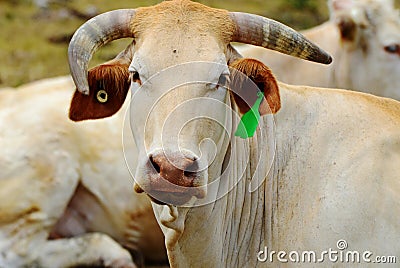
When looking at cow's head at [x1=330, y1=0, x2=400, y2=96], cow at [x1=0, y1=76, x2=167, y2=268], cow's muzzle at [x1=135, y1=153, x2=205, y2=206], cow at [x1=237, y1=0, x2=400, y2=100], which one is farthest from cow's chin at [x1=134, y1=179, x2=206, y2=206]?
cow's head at [x1=330, y1=0, x2=400, y2=96]

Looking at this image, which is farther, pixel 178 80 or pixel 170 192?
pixel 178 80

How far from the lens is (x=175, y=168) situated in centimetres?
354

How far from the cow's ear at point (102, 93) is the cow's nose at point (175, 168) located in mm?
675

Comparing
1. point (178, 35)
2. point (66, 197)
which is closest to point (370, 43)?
point (66, 197)

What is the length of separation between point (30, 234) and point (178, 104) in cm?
336

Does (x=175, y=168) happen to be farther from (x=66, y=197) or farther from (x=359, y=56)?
(x=359, y=56)

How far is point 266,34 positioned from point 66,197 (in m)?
3.17

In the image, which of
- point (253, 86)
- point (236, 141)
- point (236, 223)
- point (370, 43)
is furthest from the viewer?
point (370, 43)

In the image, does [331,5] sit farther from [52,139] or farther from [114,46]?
[114,46]

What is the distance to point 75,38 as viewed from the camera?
13.4 ft

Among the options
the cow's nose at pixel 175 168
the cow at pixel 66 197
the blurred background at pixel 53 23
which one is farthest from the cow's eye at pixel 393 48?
the blurred background at pixel 53 23

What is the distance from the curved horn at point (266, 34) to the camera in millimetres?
4121

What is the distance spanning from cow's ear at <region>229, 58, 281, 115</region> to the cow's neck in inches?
8.7

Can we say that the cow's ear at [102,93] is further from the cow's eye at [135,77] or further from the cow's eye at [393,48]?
the cow's eye at [393,48]
